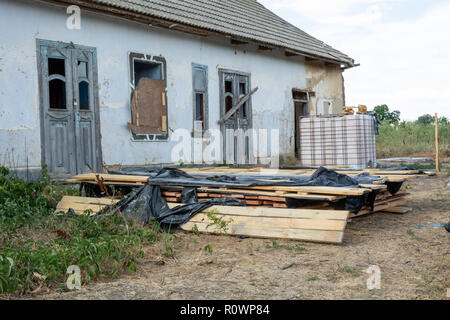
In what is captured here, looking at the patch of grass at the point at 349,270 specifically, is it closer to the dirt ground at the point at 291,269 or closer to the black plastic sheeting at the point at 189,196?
the dirt ground at the point at 291,269

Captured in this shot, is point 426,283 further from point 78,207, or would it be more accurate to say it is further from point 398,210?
point 78,207

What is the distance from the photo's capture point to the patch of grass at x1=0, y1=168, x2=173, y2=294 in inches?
145

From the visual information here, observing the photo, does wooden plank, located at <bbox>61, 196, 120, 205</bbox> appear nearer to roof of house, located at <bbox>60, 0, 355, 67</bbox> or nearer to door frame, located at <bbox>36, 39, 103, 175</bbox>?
door frame, located at <bbox>36, 39, 103, 175</bbox>

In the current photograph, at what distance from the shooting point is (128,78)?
371 inches

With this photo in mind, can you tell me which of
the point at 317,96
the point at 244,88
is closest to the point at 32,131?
the point at 244,88

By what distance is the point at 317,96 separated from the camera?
590 inches

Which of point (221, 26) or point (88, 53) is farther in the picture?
point (221, 26)

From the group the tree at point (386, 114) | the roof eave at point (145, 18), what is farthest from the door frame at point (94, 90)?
the tree at point (386, 114)

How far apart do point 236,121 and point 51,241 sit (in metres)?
7.75

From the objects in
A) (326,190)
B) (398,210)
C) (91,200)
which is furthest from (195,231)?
(398,210)

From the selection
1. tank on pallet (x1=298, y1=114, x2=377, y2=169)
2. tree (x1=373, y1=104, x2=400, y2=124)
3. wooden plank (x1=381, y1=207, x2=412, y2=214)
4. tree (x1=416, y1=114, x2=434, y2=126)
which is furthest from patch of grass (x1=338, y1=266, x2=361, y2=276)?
tree (x1=416, y1=114, x2=434, y2=126)

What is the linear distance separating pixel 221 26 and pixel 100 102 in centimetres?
386

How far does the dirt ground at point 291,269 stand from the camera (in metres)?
3.43

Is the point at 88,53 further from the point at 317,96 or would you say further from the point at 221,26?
the point at 317,96
